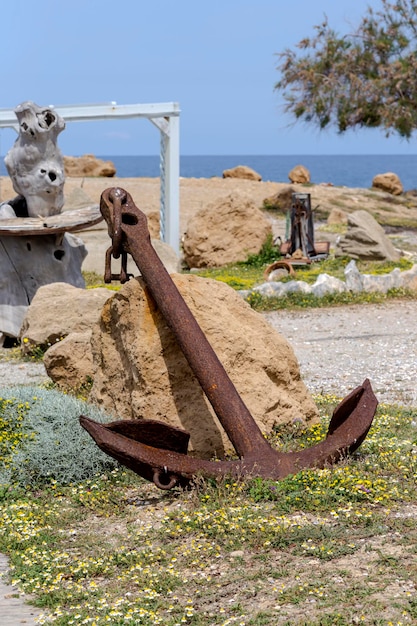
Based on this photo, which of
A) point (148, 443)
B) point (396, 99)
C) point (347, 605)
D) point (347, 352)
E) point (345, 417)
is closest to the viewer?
point (347, 605)

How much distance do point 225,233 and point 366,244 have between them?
2344mm

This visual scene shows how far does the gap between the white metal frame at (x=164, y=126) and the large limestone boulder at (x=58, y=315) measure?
20.8 feet

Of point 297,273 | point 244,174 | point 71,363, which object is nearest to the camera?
point 71,363

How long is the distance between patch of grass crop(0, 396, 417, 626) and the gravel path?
2.22m

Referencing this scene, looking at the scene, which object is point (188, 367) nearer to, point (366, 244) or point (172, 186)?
point (366, 244)

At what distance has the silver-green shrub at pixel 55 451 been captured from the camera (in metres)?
4.66

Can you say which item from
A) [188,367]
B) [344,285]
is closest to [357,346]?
[344,285]

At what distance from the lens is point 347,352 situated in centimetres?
816

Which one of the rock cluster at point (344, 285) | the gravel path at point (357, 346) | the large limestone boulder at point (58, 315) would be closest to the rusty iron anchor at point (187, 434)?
the gravel path at point (357, 346)

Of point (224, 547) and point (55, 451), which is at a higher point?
point (55, 451)

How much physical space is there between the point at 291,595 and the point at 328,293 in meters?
7.65

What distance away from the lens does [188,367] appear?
480 cm

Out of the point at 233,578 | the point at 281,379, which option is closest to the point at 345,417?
the point at 281,379

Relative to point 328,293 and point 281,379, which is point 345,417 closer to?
point 281,379
